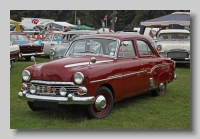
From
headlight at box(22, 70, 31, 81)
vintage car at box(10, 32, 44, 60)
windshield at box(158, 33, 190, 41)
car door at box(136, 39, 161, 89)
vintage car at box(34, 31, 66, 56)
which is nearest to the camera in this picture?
headlight at box(22, 70, 31, 81)

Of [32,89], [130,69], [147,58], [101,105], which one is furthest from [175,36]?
[32,89]

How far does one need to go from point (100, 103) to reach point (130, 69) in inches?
45.5

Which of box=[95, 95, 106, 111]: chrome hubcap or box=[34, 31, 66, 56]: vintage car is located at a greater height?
box=[34, 31, 66, 56]: vintage car

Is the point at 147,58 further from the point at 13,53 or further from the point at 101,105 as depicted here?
the point at 13,53

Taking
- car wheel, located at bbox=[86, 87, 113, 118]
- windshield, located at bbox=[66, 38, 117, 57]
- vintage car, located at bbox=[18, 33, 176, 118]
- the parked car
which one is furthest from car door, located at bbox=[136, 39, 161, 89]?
the parked car

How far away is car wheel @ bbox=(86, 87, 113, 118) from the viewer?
5334mm

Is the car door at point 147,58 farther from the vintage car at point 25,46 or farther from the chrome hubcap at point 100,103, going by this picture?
the vintage car at point 25,46

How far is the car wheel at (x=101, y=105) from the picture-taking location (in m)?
5.33

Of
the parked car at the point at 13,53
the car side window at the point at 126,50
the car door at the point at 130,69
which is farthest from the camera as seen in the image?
the parked car at the point at 13,53

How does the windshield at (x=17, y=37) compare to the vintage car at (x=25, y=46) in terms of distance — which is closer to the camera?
the windshield at (x=17, y=37)

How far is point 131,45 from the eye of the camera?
6570 millimetres

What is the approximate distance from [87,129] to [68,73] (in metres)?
0.98

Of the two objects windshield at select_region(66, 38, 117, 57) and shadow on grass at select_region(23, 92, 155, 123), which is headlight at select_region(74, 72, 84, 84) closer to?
shadow on grass at select_region(23, 92, 155, 123)

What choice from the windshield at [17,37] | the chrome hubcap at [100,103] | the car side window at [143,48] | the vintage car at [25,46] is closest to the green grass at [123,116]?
the chrome hubcap at [100,103]
